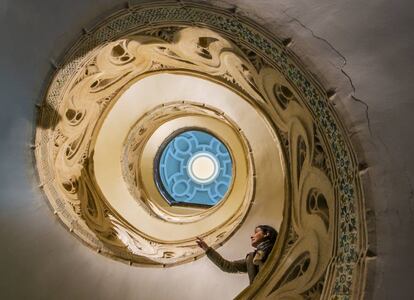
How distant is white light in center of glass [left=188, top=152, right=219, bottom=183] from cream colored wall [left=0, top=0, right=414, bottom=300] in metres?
3.89

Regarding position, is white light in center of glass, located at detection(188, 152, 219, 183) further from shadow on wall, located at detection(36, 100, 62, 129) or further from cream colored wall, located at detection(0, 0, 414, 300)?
shadow on wall, located at detection(36, 100, 62, 129)

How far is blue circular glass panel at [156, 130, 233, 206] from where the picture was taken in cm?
755

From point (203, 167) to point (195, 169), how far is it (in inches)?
5.5

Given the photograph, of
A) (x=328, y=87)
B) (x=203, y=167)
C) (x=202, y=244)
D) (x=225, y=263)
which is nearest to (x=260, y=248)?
(x=225, y=263)

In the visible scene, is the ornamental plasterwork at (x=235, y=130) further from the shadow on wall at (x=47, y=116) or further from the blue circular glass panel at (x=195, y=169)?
the blue circular glass panel at (x=195, y=169)

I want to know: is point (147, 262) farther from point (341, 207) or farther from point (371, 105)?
point (371, 105)

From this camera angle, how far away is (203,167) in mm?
8141

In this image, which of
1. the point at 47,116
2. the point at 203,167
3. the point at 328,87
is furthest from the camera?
the point at 203,167

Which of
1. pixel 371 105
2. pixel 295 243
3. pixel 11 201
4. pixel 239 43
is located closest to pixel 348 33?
pixel 371 105

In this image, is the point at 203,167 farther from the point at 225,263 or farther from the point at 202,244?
the point at 225,263

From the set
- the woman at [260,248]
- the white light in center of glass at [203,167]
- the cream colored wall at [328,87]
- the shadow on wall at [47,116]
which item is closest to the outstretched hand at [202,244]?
the woman at [260,248]

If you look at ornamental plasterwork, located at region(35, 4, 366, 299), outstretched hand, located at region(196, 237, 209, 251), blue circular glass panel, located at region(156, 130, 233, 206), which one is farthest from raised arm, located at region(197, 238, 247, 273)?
blue circular glass panel, located at region(156, 130, 233, 206)

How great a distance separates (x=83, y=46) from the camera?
3531 mm

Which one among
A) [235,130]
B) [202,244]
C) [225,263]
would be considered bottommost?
[225,263]
